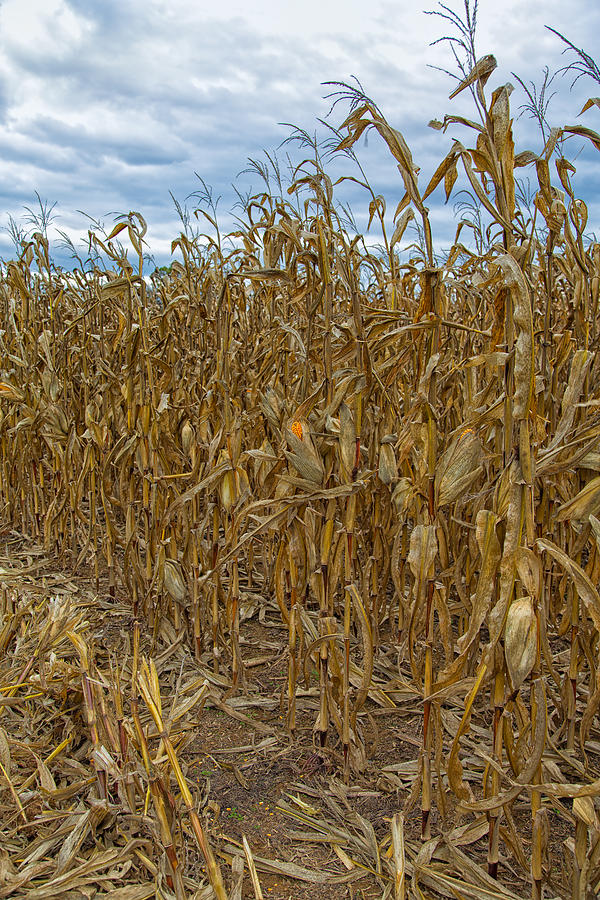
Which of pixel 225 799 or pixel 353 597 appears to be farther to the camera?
pixel 225 799

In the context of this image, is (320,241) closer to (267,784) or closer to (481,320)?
(481,320)

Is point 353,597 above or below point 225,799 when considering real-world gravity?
above

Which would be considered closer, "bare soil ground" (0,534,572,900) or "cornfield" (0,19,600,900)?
"cornfield" (0,19,600,900)

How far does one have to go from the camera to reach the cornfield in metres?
1.44

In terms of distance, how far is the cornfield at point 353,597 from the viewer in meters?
1.44

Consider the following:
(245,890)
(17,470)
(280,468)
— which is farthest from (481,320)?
(17,470)

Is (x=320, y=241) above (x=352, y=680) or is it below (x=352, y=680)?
above

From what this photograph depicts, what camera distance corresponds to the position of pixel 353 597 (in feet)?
6.15

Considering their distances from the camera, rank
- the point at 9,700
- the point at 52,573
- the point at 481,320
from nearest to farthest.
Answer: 1. the point at 9,700
2. the point at 481,320
3. the point at 52,573

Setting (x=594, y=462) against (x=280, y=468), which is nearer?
(x=594, y=462)

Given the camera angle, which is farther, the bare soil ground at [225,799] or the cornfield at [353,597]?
the bare soil ground at [225,799]

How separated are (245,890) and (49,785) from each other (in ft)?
2.27

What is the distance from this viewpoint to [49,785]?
1985mm

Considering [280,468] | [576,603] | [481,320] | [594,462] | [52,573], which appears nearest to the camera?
[594,462]
